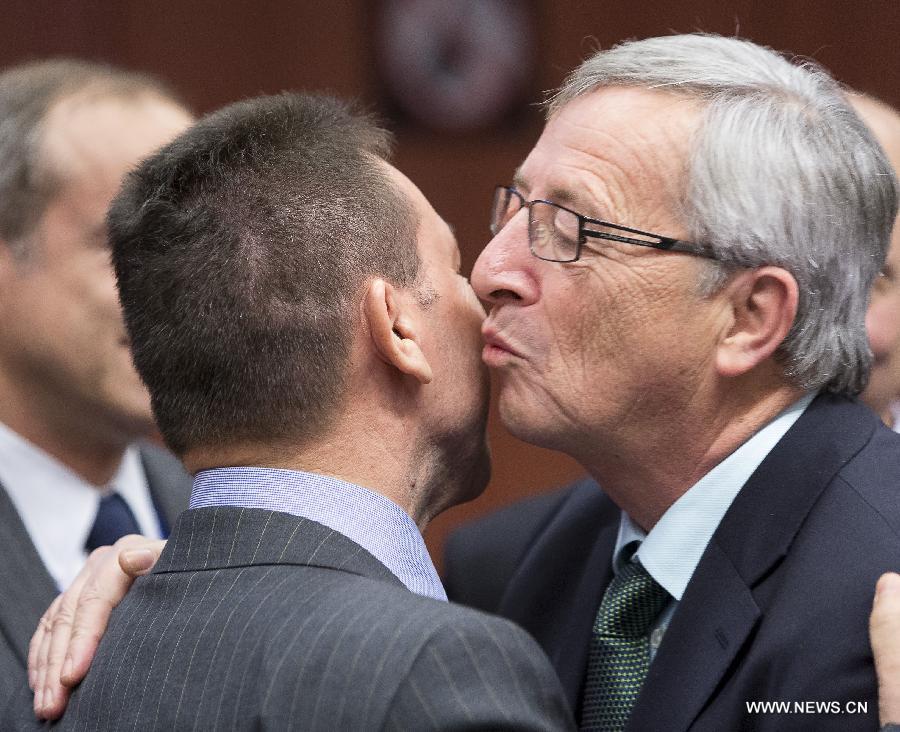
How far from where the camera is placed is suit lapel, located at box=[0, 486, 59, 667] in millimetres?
2031

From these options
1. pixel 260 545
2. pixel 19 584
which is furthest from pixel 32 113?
pixel 260 545

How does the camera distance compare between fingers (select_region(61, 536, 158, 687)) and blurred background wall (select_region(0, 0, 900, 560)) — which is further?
blurred background wall (select_region(0, 0, 900, 560))

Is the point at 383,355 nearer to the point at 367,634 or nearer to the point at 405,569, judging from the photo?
the point at 405,569

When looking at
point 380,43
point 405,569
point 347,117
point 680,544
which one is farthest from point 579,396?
point 380,43

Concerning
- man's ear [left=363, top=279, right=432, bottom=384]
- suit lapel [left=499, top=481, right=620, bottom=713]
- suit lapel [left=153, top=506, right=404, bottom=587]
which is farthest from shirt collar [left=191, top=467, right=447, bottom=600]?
suit lapel [left=499, top=481, right=620, bottom=713]

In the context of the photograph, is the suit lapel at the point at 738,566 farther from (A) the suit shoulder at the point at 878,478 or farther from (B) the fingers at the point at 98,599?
(B) the fingers at the point at 98,599

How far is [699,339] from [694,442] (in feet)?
0.51

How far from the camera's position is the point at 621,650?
1.84m

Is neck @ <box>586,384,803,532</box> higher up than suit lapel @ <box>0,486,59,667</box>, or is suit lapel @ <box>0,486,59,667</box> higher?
neck @ <box>586,384,803,532</box>

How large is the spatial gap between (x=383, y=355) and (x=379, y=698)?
0.50m

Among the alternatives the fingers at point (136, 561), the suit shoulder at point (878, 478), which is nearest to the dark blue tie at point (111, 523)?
the fingers at point (136, 561)

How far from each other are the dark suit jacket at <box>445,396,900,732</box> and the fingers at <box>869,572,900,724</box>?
0.04 m

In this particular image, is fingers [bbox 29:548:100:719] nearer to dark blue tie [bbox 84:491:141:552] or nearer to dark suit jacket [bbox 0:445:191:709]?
dark suit jacket [bbox 0:445:191:709]

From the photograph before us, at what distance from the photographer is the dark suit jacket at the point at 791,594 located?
1547mm
